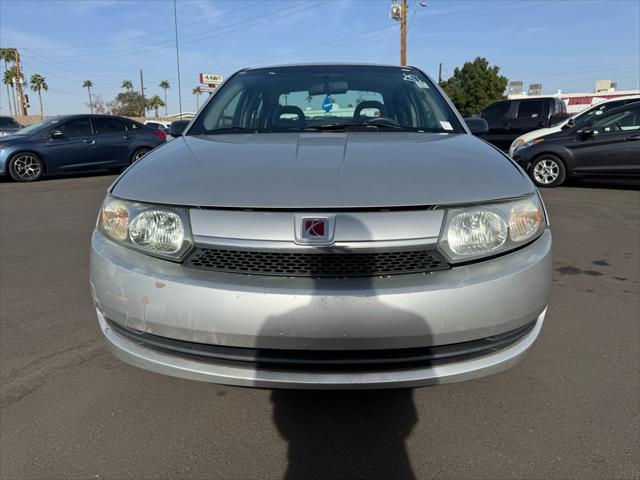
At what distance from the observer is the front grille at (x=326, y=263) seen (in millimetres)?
1642

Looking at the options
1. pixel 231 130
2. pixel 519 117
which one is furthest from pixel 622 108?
pixel 231 130

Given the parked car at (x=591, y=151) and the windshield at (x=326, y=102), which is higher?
the windshield at (x=326, y=102)

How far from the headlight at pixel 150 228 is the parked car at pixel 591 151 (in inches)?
329

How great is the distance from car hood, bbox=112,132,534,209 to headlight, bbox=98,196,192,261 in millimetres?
44

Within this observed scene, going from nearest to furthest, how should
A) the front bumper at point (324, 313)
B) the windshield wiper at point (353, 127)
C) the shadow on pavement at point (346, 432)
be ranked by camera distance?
the front bumper at point (324, 313) < the shadow on pavement at point (346, 432) < the windshield wiper at point (353, 127)

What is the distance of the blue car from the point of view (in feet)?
33.6

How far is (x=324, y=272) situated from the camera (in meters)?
1.65

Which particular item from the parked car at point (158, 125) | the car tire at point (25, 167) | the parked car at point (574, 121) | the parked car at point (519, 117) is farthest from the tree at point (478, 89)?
the car tire at point (25, 167)

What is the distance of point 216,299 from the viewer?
1.62m

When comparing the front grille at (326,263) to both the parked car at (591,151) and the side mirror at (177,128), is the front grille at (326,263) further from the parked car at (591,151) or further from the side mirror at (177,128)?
the parked car at (591,151)

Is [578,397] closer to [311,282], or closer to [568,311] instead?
[568,311]

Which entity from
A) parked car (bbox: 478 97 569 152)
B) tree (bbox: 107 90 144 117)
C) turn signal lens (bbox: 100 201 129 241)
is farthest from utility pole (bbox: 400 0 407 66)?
tree (bbox: 107 90 144 117)

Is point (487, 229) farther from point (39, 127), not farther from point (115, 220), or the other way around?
point (39, 127)

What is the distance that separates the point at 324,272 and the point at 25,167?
10.9 meters
